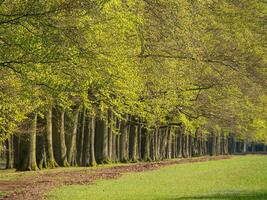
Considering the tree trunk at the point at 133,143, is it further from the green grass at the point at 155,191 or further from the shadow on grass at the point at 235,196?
the shadow on grass at the point at 235,196

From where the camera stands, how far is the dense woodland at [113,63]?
15.5 meters

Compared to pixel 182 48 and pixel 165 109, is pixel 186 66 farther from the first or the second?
pixel 182 48

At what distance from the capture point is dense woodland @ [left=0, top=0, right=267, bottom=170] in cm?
1552

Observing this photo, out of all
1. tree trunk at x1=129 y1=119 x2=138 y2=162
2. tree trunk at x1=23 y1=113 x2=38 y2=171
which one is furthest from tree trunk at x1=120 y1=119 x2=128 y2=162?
tree trunk at x1=23 y1=113 x2=38 y2=171

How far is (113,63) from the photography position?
21469 mm

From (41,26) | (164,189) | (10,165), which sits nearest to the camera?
(41,26)

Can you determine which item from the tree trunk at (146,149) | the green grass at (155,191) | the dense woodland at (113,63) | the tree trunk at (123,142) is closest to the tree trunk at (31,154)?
the dense woodland at (113,63)

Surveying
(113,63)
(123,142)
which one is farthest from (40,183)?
(123,142)

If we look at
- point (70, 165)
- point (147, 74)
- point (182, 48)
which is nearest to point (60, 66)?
point (182, 48)

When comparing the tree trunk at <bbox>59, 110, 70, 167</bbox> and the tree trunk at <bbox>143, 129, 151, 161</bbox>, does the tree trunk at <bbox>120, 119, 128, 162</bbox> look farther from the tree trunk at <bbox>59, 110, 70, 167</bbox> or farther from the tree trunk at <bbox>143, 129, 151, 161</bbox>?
the tree trunk at <bbox>59, 110, 70, 167</bbox>

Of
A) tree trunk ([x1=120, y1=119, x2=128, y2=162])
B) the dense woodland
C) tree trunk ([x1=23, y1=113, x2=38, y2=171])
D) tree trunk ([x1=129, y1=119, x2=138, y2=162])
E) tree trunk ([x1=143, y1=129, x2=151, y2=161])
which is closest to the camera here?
the dense woodland

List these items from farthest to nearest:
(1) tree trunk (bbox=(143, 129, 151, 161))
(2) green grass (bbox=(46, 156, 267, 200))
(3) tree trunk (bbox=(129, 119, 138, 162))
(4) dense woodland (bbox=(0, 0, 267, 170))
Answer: (1) tree trunk (bbox=(143, 129, 151, 161))
(3) tree trunk (bbox=(129, 119, 138, 162))
(2) green grass (bbox=(46, 156, 267, 200))
(4) dense woodland (bbox=(0, 0, 267, 170))

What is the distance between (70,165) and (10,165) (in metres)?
7.37

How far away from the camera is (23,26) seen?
14969 mm
